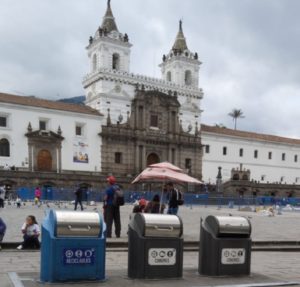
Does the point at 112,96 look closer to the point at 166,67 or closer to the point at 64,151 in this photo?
the point at 64,151

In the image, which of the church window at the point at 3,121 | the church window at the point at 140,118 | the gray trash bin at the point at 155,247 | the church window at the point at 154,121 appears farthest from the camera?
the church window at the point at 154,121

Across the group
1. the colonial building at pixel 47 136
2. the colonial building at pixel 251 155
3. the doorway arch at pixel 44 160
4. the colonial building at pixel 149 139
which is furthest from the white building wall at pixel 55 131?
the colonial building at pixel 251 155

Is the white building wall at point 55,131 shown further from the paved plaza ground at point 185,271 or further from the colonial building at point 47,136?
the paved plaza ground at point 185,271

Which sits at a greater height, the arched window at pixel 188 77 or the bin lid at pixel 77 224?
the arched window at pixel 188 77

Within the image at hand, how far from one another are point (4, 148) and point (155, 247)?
42.1 meters

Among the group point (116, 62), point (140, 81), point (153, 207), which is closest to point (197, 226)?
point (153, 207)

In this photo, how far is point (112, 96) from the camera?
175 ft

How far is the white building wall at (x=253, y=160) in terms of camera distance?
61000 mm

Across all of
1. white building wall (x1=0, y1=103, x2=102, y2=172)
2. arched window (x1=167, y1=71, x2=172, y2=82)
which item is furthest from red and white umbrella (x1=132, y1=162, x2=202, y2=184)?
arched window (x1=167, y1=71, x2=172, y2=82)

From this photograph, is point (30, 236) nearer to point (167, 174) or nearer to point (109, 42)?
point (167, 174)

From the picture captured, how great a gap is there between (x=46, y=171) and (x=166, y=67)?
25.1 metres

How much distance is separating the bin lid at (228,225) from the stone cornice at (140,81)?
4744cm

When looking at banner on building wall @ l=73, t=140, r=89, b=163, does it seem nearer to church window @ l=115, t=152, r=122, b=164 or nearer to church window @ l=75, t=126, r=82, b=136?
church window @ l=75, t=126, r=82, b=136

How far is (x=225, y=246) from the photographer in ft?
21.1
